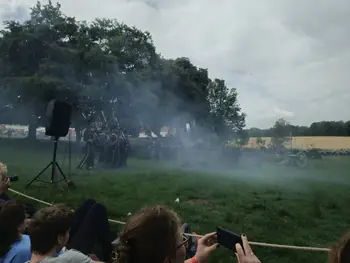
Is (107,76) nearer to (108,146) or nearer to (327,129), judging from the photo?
(108,146)

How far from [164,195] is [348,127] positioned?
6.57m

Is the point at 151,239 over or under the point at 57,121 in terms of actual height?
under

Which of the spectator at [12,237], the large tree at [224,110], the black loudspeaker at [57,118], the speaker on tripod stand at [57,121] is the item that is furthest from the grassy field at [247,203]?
the large tree at [224,110]

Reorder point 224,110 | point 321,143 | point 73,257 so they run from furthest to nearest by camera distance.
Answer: point 224,110 → point 321,143 → point 73,257

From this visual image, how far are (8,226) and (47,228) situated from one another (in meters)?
0.44

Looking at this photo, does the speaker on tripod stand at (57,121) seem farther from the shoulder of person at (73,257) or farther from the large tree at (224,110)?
the large tree at (224,110)

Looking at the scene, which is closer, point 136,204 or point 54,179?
point 136,204

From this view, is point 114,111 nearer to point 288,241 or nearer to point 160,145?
point 160,145

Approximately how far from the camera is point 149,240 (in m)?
1.26

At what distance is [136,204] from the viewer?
21.9 feet

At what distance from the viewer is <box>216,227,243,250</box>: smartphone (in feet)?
5.44

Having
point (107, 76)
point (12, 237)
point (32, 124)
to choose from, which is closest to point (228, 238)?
point (12, 237)

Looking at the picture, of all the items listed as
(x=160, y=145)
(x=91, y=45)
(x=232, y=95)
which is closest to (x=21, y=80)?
(x=91, y=45)

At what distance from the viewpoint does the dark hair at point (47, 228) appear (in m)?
2.04
